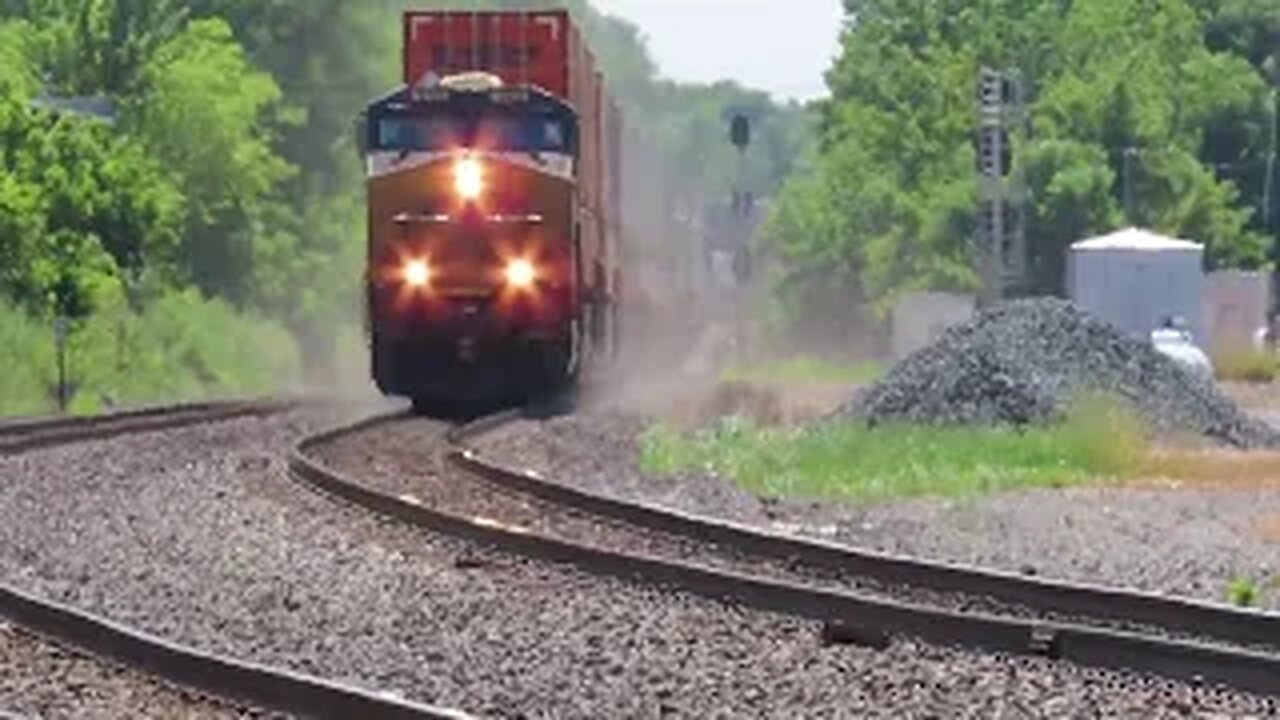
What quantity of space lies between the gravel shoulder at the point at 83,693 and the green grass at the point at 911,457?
35.5ft

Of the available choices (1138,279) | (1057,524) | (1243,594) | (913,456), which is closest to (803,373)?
(1138,279)

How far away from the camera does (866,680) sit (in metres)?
12.5

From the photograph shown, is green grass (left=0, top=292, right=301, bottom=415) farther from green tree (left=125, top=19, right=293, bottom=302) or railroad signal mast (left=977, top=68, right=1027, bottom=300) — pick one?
railroad signal mast (left=977, top=68, right=1027, bottom=300)

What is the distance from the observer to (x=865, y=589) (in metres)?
16.4

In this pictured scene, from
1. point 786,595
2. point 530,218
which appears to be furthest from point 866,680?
point 530,218

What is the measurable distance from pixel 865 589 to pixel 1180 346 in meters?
32.0

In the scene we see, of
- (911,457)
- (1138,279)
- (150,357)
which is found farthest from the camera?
(150,357)

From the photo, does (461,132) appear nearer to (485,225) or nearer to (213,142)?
(485,225)

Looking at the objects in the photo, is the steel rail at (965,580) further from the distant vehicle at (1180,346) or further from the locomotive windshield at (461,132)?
the distant vehicle at (1180,346)

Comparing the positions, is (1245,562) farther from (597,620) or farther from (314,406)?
(314,406)

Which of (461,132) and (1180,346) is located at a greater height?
(461,132)

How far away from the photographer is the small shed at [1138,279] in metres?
54.0

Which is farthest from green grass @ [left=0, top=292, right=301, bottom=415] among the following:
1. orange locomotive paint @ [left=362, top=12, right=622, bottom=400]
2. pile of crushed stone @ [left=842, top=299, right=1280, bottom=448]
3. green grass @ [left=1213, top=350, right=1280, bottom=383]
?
green grass @ [left=1213, top=350, right=1280, bottom=383]

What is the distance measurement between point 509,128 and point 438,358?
9.63 feet
